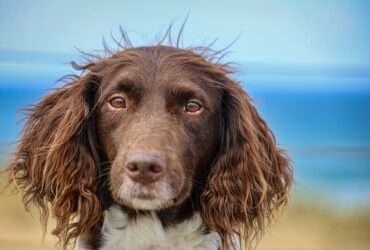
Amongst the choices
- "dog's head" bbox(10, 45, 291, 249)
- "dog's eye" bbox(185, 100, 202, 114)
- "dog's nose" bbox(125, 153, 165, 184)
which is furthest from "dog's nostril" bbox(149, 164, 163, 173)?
"dog's eye" bbox(185, 100, 202, 114)

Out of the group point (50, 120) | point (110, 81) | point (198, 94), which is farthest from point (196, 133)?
point (50, 120)

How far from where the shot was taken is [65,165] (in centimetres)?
249

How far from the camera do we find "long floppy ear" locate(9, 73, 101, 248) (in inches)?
97.2

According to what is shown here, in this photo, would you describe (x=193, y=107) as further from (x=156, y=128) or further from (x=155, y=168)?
(x=155, y=168)

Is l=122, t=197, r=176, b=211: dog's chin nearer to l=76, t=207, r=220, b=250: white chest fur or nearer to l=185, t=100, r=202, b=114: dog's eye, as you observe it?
l=76, t=207, r=220, b=250: white chest fur

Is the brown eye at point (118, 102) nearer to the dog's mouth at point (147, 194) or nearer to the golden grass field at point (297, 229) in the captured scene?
the dog's mouth at point (147, 194)

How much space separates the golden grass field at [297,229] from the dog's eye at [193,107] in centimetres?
71

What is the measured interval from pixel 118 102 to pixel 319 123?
3.45 ft

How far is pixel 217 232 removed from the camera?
2506mm

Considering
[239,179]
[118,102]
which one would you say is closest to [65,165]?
[118,102]

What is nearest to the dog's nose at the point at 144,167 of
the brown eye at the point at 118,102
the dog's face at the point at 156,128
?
the dog's face at the point at 156,128

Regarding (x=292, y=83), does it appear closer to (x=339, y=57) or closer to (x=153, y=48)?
(x=339, y=57)

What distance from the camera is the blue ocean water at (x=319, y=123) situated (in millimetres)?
2979

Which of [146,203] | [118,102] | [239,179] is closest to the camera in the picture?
[146,203]
